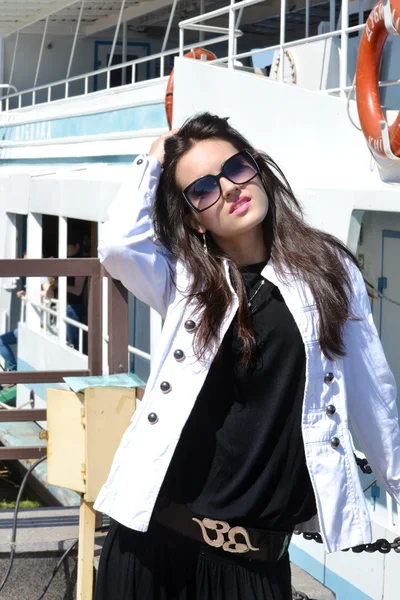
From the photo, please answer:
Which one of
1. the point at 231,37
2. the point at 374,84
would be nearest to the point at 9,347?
the point at 231,37

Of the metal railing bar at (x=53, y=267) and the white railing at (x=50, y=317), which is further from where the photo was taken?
the white railing at (x=50, y=317)

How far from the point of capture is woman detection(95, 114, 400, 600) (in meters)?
1.79

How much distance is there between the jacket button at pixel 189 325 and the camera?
72.5 inches

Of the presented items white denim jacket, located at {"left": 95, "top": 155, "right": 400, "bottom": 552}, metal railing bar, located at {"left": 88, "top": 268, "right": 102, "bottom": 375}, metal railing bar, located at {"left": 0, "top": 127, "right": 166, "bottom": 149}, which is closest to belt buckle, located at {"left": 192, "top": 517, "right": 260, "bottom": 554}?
white denim jacket, located at {"left": 95, "top": 155, "right": 400, "bottom": 552}

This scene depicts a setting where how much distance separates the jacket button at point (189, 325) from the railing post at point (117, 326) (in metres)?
1.47

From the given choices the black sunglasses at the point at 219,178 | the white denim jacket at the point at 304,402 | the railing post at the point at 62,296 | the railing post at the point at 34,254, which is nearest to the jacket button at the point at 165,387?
the white denim jacket at the point at 304,402

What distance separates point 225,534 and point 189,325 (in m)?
0.44

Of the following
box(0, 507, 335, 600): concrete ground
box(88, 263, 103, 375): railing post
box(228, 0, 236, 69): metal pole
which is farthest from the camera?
box(228, 0, 236, 69): metal pole

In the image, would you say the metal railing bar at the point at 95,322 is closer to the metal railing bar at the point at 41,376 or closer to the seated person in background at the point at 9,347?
the metal railing bar at the point at 41,376

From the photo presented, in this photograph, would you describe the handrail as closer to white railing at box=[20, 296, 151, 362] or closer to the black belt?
the black belt

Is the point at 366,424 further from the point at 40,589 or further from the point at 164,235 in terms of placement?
the point at 40,589

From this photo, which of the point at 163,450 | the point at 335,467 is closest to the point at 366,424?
the point at 335,467

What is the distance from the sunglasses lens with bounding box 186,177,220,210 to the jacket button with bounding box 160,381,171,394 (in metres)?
0.39

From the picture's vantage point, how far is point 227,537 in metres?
1.79
